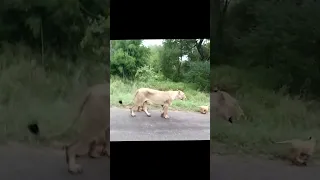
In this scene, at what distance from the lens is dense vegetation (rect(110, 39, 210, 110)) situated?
149 inches

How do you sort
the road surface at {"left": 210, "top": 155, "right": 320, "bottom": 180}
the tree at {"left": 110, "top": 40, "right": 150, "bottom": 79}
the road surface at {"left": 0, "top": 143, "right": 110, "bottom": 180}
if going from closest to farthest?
1. the road surface at {"left": 0, "top": 143, "right": 110, "bottom": 180}
2. the road surface at {"left": 210, "top": 155, "right": 320, "bottom": 180}
3. the tree at {"left": 110, "top": 40, "right": 150, "bottom": 79}

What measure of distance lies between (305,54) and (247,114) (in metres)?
0.67

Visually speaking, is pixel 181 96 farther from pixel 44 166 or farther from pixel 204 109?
pixel 44 166

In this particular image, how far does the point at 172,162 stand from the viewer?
154 inches

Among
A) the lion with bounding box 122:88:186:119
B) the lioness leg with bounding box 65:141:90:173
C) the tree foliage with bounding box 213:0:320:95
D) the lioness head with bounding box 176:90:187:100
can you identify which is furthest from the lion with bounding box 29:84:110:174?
the tree foliage with bounding box 213:0:320:95

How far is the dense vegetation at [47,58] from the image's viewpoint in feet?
11.6

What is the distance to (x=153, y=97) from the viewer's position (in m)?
3.81

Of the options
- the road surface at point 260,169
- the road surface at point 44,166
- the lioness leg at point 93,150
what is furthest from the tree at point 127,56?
the road surface at point 260,169

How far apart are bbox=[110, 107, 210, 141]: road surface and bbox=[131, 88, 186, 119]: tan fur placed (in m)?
0.07

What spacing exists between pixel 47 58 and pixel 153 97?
2.97 feet

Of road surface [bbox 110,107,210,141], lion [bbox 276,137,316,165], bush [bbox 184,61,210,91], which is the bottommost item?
lion [bbox 276,137,316,165]

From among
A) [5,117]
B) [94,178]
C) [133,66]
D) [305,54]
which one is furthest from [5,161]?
[305,54]

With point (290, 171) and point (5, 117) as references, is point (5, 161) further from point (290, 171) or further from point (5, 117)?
point (290, 171)

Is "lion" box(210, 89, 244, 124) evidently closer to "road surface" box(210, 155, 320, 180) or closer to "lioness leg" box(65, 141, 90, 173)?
"road surface" box(210, 155, 320, 180)
